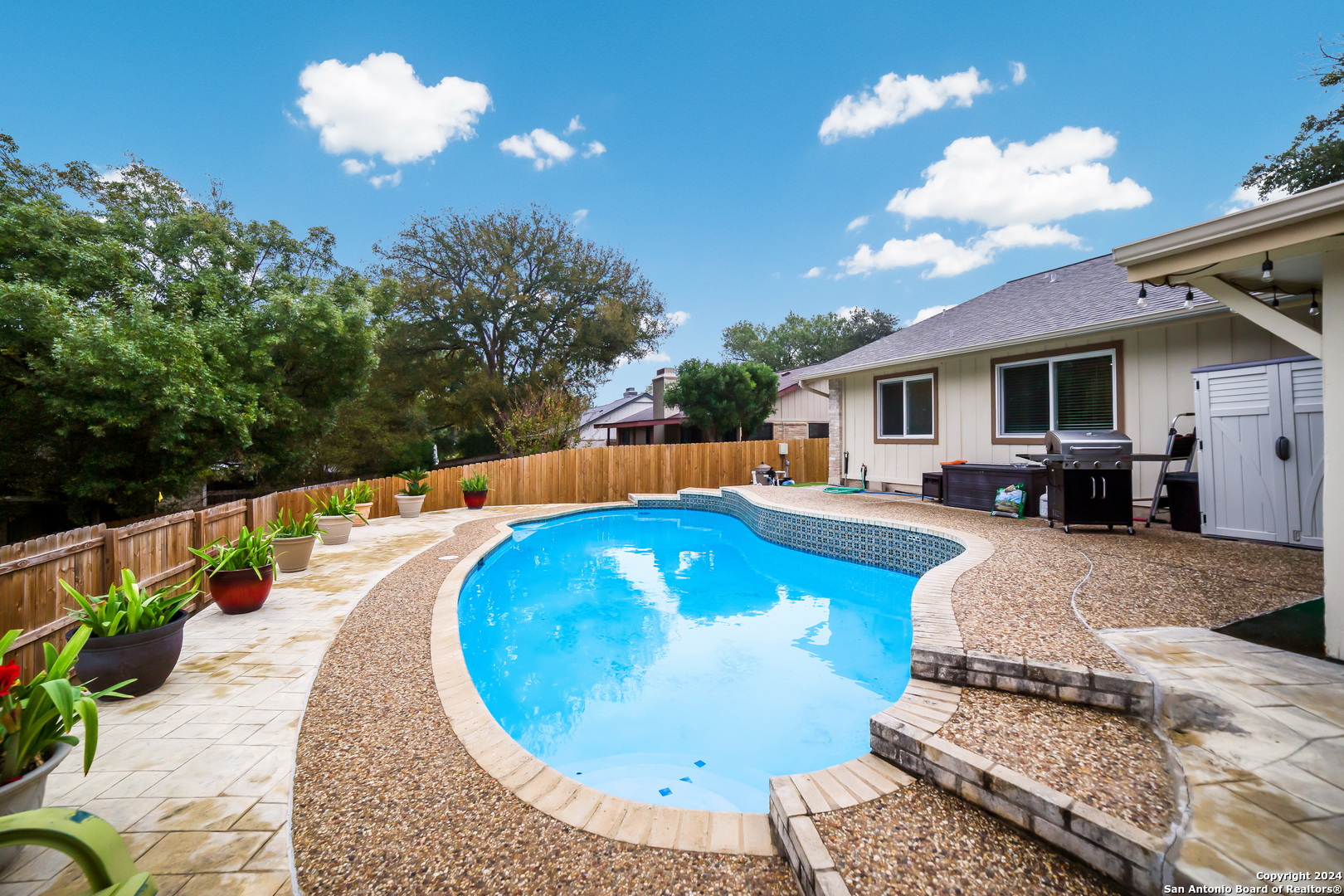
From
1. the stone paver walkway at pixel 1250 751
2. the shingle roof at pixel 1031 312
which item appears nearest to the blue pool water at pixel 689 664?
the stone paver walkway at pixel 1250 751

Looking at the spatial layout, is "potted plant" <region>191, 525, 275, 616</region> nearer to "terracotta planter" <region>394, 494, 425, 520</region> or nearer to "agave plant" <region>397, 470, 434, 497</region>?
"terracotta planter" <region>394, 494, 425, 520</region>

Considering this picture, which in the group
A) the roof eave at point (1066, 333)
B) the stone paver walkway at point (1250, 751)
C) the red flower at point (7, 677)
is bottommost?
the stone paver walkway at point (1250, 751)

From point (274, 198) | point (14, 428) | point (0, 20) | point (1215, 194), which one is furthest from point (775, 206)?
point (14, 428)

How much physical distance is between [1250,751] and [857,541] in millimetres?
4976

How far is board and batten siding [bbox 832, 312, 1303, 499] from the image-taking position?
5992 mm

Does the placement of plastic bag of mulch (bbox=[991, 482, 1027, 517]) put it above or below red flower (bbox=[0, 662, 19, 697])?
below

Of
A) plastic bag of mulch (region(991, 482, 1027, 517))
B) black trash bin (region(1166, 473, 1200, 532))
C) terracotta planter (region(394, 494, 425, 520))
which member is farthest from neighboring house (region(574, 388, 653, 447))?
black trash bin (region(1166, 473, 1200, 532))

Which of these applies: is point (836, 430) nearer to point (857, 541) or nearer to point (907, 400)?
point (907, 400)

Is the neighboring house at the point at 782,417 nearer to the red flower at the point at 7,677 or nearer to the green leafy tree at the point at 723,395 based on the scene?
the green leafy tree at the point at 723,395

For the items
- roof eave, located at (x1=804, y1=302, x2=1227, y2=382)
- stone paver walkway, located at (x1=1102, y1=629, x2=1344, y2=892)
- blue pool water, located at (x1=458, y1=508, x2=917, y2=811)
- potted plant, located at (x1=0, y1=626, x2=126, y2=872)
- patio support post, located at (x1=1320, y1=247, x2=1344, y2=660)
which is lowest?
blue pool water, located at (x1=458, y1=508, x2=917, y2=811)

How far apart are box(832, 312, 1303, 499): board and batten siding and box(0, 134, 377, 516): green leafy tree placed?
40.9 ft

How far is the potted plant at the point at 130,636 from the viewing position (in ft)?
9.67

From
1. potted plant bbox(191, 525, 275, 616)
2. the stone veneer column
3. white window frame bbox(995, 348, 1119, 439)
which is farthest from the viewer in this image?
the stone veneer column

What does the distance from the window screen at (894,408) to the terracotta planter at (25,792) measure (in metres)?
10.5
